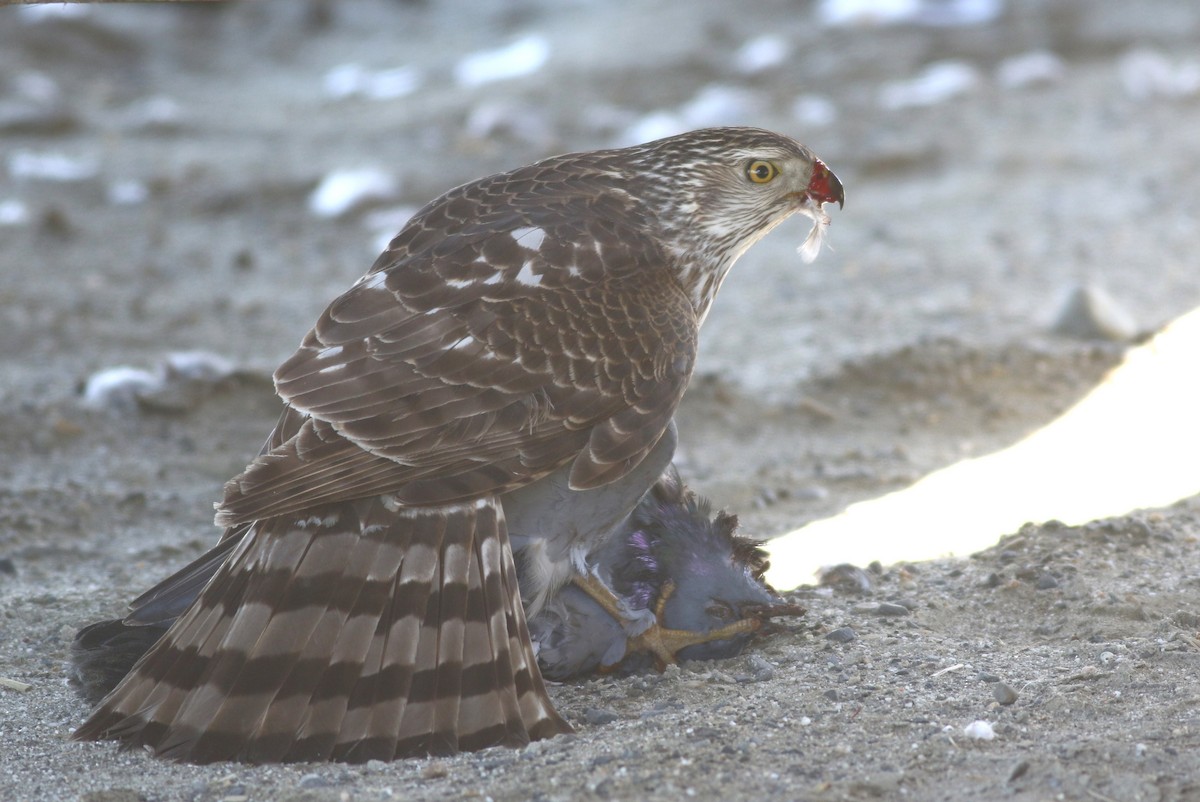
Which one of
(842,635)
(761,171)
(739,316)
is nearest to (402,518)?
(842,635)

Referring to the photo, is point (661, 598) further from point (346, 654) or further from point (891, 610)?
point (346, 654)

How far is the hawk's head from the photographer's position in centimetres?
392

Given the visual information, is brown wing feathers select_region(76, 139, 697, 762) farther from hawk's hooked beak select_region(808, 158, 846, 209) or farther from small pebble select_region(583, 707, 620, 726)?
hawk's hooked beak select_region(808, 158, 846, 209)

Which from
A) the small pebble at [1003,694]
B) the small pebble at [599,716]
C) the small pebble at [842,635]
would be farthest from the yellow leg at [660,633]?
the small pebble at [1003,694]

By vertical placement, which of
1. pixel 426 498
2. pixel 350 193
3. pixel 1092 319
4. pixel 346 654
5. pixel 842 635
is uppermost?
pixel 350 193

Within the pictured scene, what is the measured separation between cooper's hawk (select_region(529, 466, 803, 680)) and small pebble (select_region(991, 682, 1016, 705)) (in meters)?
0.61

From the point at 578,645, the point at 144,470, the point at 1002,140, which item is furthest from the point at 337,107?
the point at 578,645

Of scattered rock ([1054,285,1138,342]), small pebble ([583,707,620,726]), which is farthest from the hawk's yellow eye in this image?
scattered rock ([1054,285,1138,342])

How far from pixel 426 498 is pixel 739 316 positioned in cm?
382

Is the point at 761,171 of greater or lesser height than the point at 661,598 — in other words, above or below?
above

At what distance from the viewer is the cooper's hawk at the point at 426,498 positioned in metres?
3.05

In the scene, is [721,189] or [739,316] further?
[739,316]

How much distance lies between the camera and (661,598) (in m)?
3.65

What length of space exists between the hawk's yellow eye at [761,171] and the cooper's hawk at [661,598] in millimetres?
911
